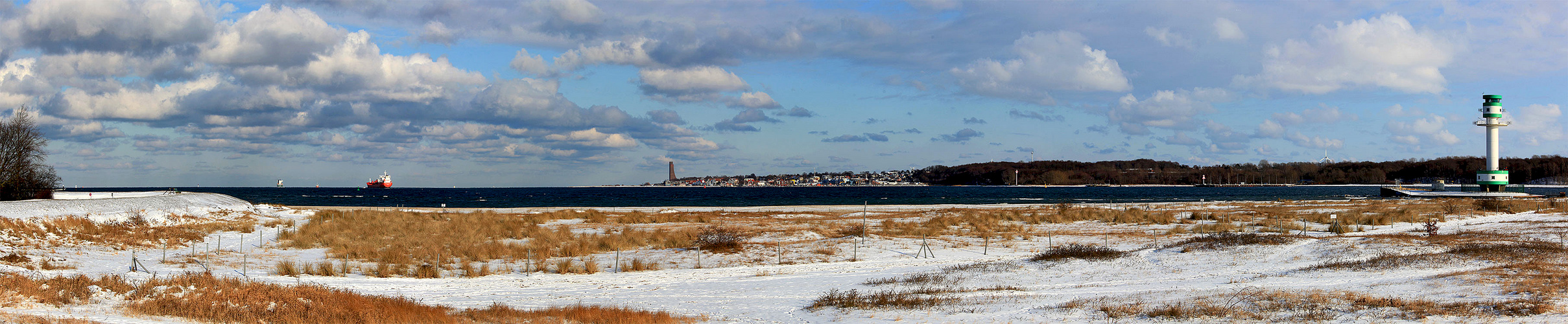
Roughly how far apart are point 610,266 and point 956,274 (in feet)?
35.4

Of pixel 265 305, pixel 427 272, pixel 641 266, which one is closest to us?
pixel 265 305

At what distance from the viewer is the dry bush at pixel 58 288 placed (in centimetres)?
1271

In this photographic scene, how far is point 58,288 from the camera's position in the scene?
45.2ft

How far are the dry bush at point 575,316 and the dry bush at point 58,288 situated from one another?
597 cm

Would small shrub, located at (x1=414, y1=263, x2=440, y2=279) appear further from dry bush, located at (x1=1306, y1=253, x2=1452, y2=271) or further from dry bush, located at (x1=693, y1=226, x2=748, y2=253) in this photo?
dry bush, located at (x1=1306, y1=253, x2=1452, y2=271)

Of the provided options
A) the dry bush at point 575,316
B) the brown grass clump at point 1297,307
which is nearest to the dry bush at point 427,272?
the dry bush at point 575,316

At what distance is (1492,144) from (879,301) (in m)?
92.7

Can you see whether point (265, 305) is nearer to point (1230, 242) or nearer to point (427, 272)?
point (427, 272)

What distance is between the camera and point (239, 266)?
914 inches

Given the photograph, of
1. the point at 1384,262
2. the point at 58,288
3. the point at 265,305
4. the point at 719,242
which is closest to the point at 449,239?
the point at 719,242

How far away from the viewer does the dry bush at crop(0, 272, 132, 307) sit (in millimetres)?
12711

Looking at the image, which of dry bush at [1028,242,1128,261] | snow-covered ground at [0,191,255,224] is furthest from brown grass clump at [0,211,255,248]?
dry bush at [1028,242,1128,261]

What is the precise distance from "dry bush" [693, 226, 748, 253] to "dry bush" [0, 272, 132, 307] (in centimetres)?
1639

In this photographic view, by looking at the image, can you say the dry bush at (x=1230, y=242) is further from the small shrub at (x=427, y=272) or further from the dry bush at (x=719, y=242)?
the small shrub at (x=427, y=272)
